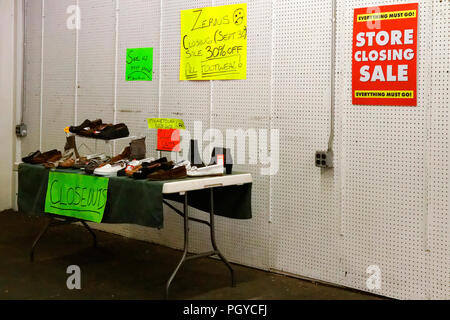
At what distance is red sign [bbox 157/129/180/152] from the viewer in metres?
4.60

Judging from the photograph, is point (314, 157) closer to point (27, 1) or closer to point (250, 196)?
point (250, 196)

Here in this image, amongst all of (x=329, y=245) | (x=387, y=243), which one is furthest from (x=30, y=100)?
→ (x=387, y=243)

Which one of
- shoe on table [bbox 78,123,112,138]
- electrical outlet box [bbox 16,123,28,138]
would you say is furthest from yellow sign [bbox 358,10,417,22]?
electrical outlet box [bbox 16,123,28,138]

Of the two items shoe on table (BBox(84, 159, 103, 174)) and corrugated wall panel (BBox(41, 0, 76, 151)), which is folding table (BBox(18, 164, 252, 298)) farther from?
corrugated wall panel (BBox(41, 0, 76, 151))

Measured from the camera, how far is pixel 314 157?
3.77m

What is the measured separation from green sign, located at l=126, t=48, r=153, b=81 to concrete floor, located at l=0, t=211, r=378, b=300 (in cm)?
146

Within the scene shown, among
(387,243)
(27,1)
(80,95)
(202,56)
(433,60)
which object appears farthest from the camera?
(27,1)

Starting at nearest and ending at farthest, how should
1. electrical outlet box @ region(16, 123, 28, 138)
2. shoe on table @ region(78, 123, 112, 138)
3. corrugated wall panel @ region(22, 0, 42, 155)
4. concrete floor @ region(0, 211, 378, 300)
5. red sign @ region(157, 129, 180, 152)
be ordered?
concrete floor @ region(0, 211, 378, 300) < shoe on table @ region(78, 123, 112, 138) < red sign @ region(157, 129, 180, 152) < corrugated wall panel @ region(22, 0, 42, 155) < electrical outlet box @ region(16, 123, 28, 138)

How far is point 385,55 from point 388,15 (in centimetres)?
24

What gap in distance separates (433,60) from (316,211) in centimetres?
124

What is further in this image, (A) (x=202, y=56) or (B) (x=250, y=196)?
(A) (x=202, y=56)

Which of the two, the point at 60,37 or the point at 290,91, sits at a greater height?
the point at 60,37

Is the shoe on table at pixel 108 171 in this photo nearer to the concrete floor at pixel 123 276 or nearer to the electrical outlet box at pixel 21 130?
the concrete floor at pixel 123 276

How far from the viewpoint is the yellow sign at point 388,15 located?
329 cm
